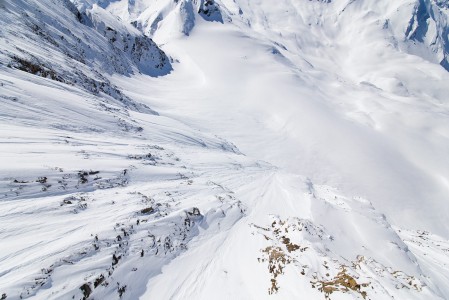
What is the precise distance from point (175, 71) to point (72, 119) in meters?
66.3

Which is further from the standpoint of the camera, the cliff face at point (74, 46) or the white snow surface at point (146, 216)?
the cliff face at point (74, 46)

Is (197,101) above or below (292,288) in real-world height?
above

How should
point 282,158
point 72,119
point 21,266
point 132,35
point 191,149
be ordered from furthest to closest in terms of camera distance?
point 132,35 → point 282,158 → point 191,149 → point 72,119 → point 21,266

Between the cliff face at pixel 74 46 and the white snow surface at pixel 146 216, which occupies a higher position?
the cliff face at pixel 74 46

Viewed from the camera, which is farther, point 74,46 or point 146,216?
point 74,46

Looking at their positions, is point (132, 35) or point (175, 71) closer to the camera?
point (132, 35)

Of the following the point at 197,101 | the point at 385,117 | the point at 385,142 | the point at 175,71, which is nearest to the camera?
the point at 197,101

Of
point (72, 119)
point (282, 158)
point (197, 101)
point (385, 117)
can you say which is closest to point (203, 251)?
Result: point (72, 119)

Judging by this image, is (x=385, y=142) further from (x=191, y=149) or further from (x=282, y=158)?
(x=191, y=149)

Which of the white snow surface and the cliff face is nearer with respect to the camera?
the white snow surface

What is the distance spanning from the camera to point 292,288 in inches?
368

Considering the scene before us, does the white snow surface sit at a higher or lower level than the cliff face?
lower

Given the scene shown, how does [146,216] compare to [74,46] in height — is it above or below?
below

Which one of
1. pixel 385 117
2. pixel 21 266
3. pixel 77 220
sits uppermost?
pixel 385 117
